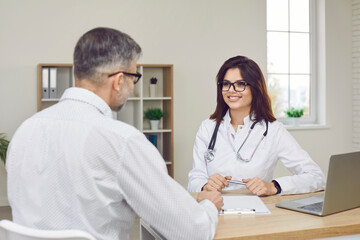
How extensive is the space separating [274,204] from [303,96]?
4885 millimetres

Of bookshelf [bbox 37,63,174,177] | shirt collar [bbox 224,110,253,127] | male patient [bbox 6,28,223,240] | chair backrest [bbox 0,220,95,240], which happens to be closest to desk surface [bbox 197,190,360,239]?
male patient [bbox 6,28,223,240]

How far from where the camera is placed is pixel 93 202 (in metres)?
1.28

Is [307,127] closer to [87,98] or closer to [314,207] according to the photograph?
[314,207]

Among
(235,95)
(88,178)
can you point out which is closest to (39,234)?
(88,178)

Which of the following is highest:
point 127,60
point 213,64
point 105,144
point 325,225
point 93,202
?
point 213,64

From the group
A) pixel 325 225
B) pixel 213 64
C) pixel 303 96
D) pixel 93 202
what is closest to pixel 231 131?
pixel 325 225

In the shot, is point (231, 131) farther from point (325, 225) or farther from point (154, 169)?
point (154, 169)

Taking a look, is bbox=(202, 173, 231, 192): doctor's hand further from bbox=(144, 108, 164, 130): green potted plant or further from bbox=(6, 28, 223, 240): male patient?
bbox=(144, 108, 164, 130): green potted plant

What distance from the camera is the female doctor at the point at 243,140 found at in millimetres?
2492

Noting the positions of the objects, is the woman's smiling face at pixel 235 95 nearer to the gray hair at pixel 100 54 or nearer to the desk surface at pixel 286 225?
the desk surface at pixel 286 225

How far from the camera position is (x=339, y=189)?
5.84 feet

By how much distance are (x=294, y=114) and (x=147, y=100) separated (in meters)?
2.22

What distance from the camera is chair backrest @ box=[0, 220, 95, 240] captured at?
1.12 metres

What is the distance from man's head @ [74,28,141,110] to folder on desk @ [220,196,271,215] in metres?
0.72
